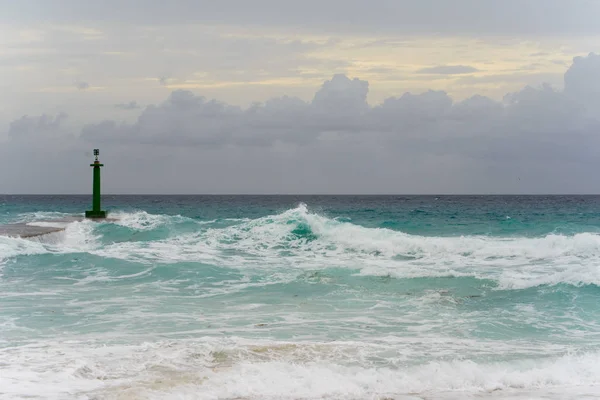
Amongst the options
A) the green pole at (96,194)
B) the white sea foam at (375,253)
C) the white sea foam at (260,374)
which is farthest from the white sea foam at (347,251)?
the white sea foam at (260,374)

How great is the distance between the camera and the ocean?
6.70m

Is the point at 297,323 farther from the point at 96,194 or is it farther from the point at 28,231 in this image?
the point at 96,194

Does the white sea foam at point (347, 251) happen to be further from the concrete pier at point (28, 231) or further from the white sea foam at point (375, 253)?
the concrete pier at point (28, 231)

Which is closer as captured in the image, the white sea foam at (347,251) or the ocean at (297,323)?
the ocean at (297,323)

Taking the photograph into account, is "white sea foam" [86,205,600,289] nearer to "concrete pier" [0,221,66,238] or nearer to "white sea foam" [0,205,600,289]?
"white sea foam" [0,205,600,289]

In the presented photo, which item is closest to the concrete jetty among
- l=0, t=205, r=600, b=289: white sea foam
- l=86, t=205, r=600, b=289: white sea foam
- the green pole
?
the green pole

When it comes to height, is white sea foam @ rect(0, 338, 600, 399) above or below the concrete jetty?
below

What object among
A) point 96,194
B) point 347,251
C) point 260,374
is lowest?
point 347,251

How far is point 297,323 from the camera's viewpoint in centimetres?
1004

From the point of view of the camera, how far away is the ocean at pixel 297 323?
6.70 meters

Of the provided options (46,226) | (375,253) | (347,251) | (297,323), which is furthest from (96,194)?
(297,323)

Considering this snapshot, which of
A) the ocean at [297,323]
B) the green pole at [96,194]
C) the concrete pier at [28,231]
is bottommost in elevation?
the ocean at [297,323]

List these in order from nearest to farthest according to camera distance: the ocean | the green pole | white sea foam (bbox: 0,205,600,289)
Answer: the ocean < white sea foam (bbox: 0,205,600,289) < the green pole

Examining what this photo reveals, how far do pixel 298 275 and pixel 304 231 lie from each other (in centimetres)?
1015
